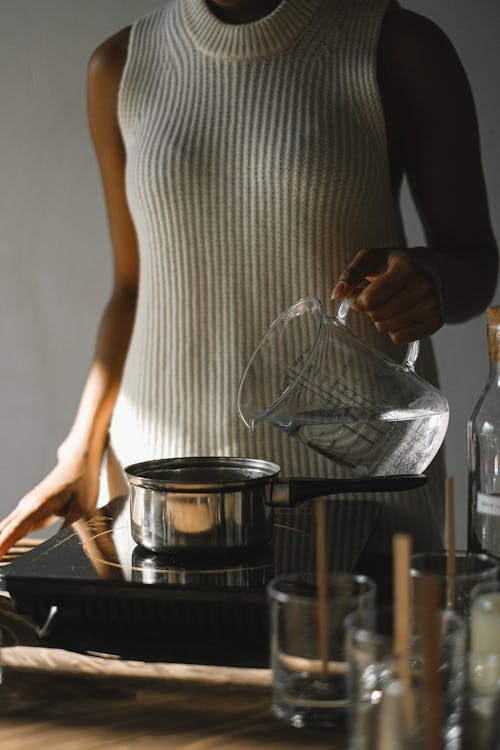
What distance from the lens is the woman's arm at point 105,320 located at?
1246mm

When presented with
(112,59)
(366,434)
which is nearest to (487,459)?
(366,434)

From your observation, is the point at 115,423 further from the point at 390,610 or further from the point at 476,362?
the point at 476,362

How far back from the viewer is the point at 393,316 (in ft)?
3.02

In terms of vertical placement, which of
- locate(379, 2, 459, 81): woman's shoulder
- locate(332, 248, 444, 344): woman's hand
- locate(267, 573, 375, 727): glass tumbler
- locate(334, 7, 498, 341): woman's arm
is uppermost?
locate(379, 2, 459, 81): woman's shoulder

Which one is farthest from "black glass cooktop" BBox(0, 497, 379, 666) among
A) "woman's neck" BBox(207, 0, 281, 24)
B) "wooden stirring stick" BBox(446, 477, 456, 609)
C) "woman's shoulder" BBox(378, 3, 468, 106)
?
"woman's neck" BBox(207, 0, 281, 24)


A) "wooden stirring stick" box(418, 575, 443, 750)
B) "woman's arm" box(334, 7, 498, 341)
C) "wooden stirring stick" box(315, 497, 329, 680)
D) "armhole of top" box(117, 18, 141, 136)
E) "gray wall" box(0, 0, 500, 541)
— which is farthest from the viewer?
"gray wall" box(0, 0, 500, 541)

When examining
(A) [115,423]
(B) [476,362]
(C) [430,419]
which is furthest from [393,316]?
(B) [476,362]

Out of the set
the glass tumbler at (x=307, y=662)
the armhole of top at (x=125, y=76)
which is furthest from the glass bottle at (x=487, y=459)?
the armhole of top at (x=125, y=76)

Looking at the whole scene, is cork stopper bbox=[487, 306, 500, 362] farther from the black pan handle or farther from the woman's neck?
the woman's neck

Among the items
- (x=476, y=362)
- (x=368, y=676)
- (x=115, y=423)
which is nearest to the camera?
(x=368, y=676)

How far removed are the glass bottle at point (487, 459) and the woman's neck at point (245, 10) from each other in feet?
2.23

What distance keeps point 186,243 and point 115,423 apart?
30 cm

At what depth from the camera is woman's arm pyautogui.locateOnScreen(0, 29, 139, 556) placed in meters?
1.25

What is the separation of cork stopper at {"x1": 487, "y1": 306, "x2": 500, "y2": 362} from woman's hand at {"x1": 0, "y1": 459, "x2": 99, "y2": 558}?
21.5 inches
